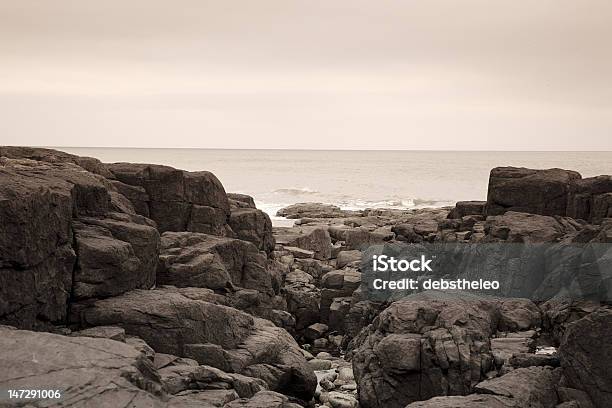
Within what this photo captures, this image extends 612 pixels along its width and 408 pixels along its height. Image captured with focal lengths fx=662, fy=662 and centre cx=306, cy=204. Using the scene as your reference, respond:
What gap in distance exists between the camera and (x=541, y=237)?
28.3 m

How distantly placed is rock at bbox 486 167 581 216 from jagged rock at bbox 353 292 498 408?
14.8 meters

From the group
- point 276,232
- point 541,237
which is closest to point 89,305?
point 541,237

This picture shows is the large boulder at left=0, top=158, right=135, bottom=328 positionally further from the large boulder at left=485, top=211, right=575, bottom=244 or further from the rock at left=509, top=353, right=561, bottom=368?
the large boulder at left=485, top=211, right=575, bottom=244

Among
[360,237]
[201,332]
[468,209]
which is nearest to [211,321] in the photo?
[201,332]

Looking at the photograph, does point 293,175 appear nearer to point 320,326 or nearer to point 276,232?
point 276,232

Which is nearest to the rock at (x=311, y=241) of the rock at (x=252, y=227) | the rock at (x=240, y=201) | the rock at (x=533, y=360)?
the rock at (x=240, y=201)

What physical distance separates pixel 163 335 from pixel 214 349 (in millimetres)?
1458

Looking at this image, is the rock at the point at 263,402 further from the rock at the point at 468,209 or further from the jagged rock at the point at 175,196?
the rock at the point at 468,209

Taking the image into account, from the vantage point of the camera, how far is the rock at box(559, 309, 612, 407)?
50.9 feet

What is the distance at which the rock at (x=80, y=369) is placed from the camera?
1215 centimetres

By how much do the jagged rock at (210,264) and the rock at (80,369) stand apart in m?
8.72

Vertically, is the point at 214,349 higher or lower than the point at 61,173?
lower

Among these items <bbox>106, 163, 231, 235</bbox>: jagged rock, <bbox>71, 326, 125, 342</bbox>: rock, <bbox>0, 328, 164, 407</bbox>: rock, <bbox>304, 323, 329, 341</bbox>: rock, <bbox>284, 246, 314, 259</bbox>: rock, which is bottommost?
<bbox>304, 323, 329, 341</bbox>: rock

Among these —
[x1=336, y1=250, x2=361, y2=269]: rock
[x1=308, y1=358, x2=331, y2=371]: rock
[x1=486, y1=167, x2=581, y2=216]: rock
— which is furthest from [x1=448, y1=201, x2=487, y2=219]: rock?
[x1=308, y1=358, x2=331, y2=371]: rock
